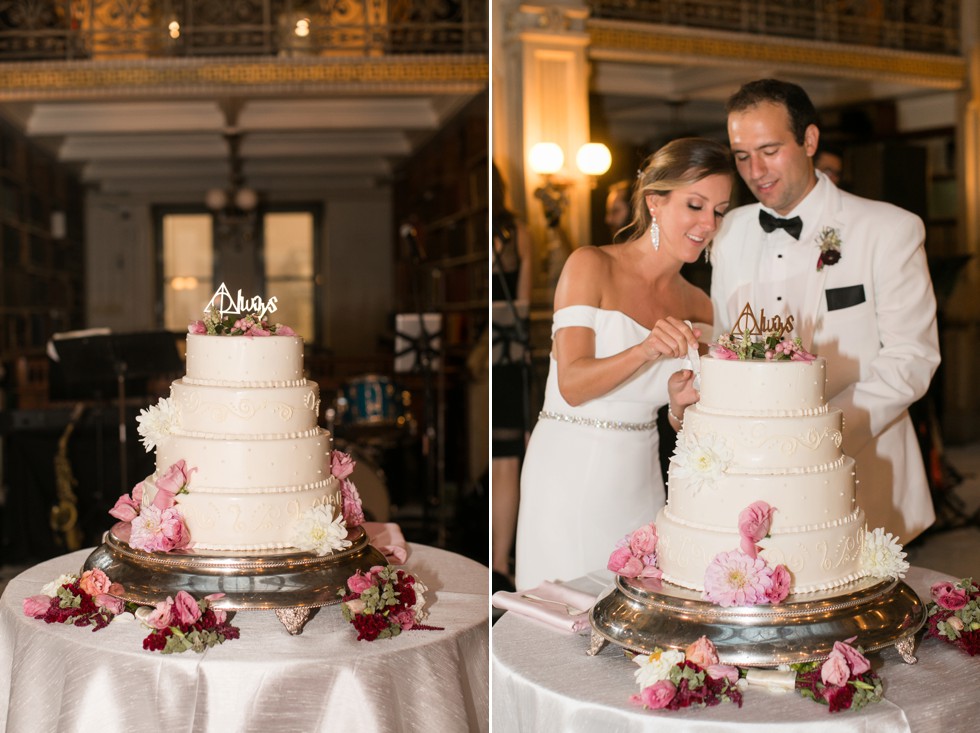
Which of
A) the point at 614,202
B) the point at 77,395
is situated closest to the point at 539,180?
the point at 614,202

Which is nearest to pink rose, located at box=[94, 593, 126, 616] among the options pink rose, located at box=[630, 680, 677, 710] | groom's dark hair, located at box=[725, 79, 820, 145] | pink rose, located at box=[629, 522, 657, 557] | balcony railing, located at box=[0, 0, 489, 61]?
pink rose, located at box=[629, 522, 657, 557]

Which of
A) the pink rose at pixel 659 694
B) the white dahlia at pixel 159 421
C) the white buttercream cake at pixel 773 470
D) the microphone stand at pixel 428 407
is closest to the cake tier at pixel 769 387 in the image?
the white buttercream cake at pixel 773 470

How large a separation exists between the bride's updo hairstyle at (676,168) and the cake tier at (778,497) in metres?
1.10

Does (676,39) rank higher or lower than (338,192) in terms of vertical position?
lower

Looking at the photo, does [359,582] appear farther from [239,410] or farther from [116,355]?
[116,355]

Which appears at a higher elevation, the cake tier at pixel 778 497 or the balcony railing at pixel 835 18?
the balcony railing at pixel 835 18

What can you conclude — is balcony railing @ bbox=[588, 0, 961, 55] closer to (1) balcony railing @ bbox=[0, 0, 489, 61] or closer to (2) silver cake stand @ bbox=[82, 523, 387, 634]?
(2) silver cake stand @ bbox=[82, 523, 387, 634]

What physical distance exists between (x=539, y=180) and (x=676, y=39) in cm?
63

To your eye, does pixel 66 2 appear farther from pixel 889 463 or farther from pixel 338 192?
pixel 889 463

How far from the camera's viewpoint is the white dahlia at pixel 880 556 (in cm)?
252

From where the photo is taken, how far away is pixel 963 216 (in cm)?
337

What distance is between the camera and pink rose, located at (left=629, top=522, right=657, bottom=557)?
2623 mm

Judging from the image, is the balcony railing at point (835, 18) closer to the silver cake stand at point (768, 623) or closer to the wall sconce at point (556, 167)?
the wall sconce at point (556, 167)

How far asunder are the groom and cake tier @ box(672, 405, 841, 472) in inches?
30.1
